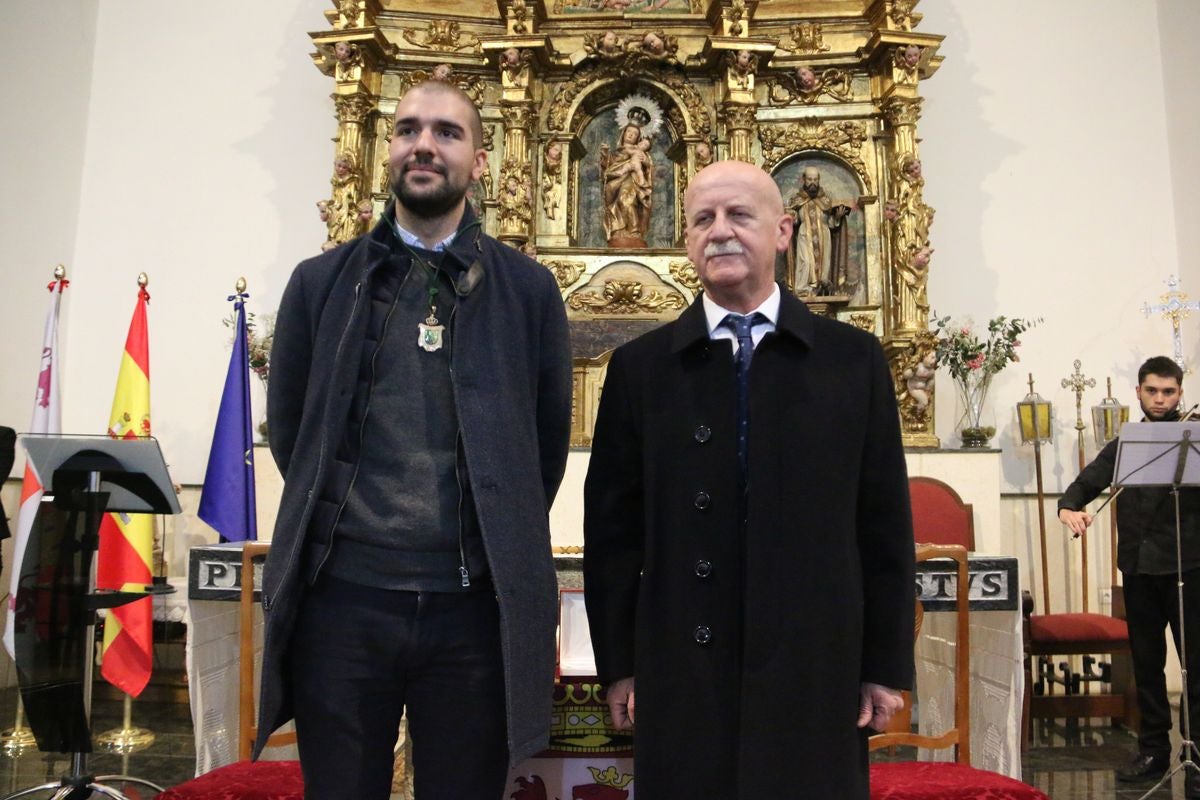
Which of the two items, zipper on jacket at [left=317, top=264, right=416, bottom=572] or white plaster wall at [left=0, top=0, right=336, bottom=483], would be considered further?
white plaster wall at [left=0, top=0, right=336, bottom=483]

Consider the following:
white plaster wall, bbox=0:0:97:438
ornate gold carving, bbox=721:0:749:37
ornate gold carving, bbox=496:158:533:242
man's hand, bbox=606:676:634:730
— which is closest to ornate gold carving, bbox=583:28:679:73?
ornate gold carving, bbox=721:0:749:37

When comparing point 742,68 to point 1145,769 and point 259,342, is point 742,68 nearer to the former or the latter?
point 259,342

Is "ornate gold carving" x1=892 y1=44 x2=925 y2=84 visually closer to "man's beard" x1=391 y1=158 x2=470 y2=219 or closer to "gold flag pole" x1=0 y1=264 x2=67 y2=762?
"gold flag pole" x1=0 y1=264 x2=67 y2=762

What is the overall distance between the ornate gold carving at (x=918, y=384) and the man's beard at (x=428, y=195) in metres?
4.82

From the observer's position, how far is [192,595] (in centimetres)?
306

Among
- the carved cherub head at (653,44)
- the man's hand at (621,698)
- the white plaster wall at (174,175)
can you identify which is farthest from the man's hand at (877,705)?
the white plaster wall at (174,175)

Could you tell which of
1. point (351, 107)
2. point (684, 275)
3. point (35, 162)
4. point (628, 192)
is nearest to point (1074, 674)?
point (684, 275)

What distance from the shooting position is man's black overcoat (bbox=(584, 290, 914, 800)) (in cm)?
167

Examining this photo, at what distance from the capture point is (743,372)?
1.85 meters

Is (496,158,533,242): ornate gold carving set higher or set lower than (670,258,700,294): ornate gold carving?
higher

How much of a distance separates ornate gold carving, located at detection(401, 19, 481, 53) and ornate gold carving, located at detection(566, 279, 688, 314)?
203cm

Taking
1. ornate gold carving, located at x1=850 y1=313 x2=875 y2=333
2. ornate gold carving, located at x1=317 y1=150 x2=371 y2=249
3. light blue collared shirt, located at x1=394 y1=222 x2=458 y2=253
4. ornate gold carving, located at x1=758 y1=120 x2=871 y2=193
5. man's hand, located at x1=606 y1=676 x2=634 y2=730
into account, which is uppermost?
ornate gold carving, located at x1=758 y1=120 x2=871 y2=193

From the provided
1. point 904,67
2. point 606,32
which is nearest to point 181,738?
point 606,32

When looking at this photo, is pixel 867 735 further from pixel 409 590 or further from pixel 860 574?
pixel 409 590
